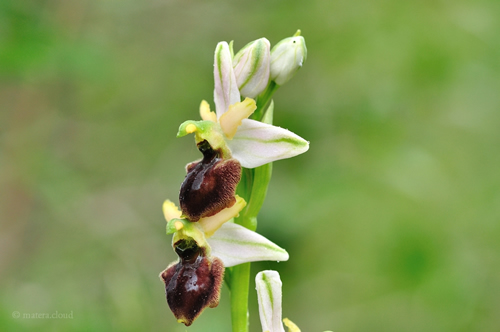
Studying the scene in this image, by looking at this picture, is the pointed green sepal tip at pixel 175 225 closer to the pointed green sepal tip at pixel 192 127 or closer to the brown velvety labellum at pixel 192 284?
the brown velvety labellum at pixel 192 284

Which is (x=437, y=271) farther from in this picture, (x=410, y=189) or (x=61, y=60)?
(x=61, y=60)

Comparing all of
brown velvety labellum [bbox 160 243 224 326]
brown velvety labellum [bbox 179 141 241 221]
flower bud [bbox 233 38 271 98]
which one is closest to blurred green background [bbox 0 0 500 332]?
brown velvety labellum [bbox 160 243 224 326]

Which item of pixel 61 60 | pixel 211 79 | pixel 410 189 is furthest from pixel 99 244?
pixel 410 189

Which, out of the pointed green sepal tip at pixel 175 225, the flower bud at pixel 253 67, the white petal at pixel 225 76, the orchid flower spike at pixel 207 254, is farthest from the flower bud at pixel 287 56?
the pointed green sepal tip at pixel 175 225

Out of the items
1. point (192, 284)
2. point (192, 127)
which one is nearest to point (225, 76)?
point (192, 127)

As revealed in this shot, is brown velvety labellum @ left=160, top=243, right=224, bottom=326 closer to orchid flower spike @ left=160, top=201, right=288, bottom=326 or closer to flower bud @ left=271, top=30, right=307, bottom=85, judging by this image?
orchid flower spike @ left=160, top=201, right=288, bottom=326

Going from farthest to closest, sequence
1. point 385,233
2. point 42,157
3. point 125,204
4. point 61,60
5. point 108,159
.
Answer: point 108,159 → point 125,204 → point 385,233 → point 42,157 → point 61,60
